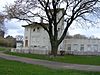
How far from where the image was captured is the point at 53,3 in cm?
4725

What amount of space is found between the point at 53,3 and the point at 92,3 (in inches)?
261

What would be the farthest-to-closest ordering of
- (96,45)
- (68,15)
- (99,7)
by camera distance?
(96,45) → (68,15) → (99,7)

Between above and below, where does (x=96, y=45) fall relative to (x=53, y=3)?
below

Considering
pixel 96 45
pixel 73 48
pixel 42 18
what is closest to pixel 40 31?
pixel 73 48

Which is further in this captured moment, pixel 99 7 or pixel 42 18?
pixel 42 18

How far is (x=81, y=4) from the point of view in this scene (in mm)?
46438

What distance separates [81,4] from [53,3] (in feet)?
15.7

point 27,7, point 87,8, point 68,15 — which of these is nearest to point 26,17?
point 27,7

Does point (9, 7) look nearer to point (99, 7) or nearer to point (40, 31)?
point (99, 7)

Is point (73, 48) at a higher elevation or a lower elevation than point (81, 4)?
lower

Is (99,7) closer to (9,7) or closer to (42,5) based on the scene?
(42,5)

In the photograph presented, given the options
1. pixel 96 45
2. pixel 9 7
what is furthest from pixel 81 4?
pixel 96 45

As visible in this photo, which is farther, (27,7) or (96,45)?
(96,45)

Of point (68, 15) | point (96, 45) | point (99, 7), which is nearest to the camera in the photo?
point (99, 7)
